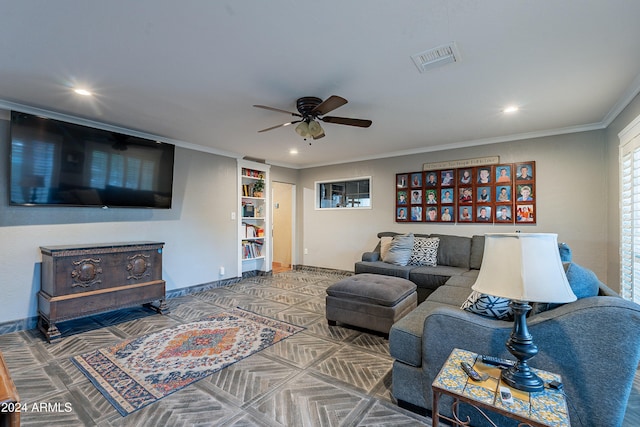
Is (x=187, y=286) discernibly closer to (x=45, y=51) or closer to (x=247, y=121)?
(x=247, y=121)

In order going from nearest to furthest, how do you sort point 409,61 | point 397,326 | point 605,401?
point 605,401 < point 397,326 < point 409,61

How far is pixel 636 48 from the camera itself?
6.81ft

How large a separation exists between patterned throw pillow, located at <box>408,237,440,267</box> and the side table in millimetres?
2999

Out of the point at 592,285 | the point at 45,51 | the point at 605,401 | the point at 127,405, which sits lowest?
the point at 127,405

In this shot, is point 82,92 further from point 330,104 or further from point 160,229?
point 330,104

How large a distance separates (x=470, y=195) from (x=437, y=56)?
3.10 meters

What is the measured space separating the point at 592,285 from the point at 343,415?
1699 millimetres

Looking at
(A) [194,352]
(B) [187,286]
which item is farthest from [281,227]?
(A) [194,352]

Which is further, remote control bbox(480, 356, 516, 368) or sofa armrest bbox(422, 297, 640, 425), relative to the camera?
remote control bbox(480, 356, 516, 368)

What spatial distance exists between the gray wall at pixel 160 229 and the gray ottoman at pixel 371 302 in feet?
8.99

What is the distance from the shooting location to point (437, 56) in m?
2.16

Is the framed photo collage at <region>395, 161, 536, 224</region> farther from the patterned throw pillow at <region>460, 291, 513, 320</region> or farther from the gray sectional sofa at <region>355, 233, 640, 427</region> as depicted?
the patterned throw pillow at <region>460, 291, 513, 320</region>

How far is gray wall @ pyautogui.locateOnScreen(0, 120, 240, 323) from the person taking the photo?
317 cm

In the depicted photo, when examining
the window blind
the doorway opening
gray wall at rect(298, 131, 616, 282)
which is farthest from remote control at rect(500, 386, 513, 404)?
the doorway opening
